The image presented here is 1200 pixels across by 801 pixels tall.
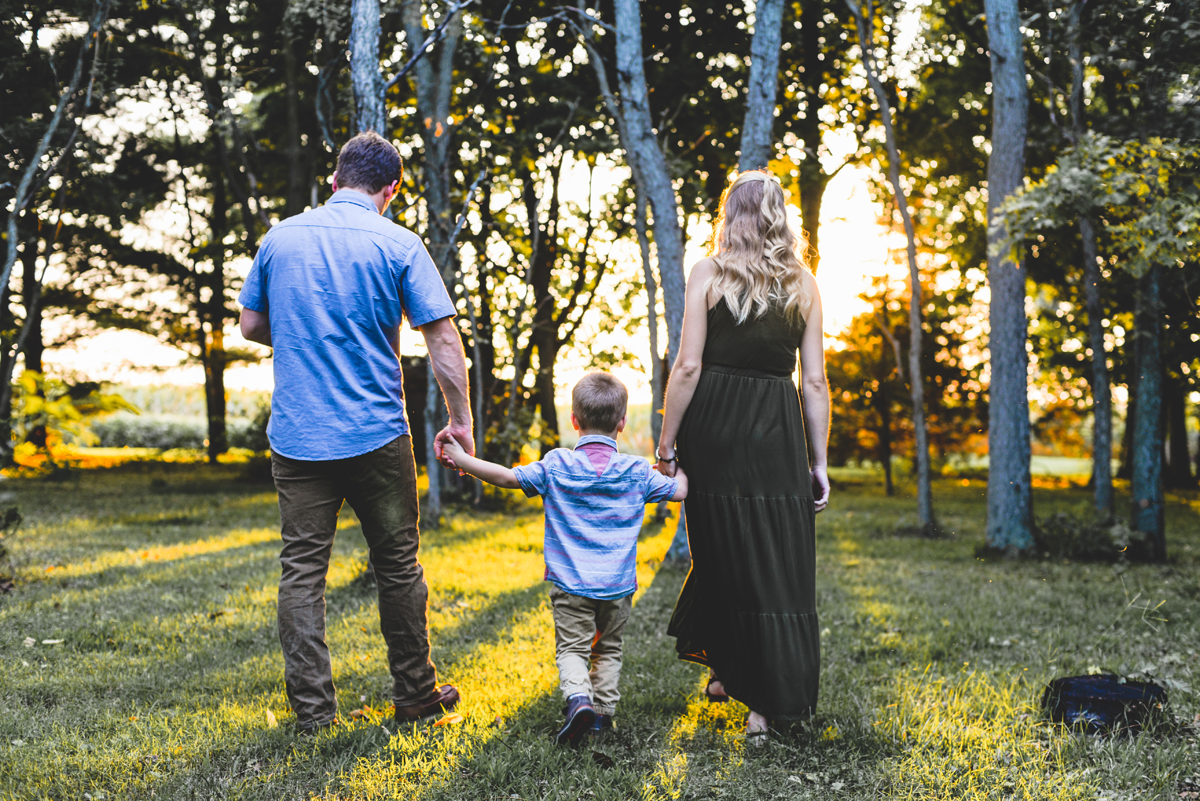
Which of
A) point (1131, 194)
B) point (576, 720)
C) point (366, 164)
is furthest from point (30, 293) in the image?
point (1131, 194)

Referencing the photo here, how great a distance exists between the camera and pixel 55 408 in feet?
7.70

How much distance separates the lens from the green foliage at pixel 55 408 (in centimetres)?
234

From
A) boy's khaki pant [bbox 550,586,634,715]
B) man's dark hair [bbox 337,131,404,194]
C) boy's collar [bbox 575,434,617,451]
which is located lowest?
boy's khaki pant [bbox 550,586,634,715]

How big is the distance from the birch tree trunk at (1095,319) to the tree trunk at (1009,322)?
0.75 meters

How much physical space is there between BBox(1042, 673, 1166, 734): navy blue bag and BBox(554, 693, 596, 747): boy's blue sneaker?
2147 mm

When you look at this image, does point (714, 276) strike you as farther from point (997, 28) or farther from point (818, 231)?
point (818, 231)

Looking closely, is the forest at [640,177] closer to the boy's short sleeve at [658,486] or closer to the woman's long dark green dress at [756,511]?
the woman's long dark green dress at [756,511]

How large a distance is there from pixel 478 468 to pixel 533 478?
260 mm

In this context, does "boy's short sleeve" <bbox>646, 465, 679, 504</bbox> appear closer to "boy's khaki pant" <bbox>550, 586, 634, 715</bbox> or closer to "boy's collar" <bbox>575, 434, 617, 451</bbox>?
"boy's collar" <bbox>575, 434, 617, 451</bbox>

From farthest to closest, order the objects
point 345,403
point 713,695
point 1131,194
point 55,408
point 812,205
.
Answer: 1. point 812,205
2. point 1131,194
3. point 713,695
4. point 345,403
5. point 55,408

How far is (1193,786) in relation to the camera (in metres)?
2.99

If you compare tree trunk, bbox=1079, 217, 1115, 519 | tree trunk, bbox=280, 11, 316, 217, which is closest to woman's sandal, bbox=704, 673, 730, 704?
tree trunk, bbox=1079, 217, 1115, 519

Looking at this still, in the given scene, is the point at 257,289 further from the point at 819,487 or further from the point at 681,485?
the point at 819,487

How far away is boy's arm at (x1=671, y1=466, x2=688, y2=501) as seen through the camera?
348 cm
